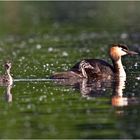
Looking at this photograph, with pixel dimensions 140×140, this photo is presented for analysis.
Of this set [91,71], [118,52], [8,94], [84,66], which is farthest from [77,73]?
[8,94]

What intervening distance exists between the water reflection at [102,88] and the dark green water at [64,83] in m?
0.03

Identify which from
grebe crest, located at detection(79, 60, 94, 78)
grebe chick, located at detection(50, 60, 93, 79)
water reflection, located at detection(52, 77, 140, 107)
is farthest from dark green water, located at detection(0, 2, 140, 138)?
grebe crest, located at detection(79, 60, 94, 78)

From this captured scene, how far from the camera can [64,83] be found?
75.4ft

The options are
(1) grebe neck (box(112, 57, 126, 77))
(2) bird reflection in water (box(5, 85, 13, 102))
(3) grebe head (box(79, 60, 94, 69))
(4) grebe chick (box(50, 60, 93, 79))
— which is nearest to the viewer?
(2) bird reflection in water (box(5, 85, 13, 102))

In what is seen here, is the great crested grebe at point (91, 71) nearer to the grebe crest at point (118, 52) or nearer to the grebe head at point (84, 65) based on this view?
the grebe head at point (84, 65)

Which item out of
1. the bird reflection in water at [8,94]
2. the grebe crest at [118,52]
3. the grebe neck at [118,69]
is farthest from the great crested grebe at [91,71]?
the bird reflection in water at [8,94]

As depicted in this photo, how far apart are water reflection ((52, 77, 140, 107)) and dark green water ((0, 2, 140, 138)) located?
0.03 meters

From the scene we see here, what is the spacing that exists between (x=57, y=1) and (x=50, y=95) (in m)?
44.0

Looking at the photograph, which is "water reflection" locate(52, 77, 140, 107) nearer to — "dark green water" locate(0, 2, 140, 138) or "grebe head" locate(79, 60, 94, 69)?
"dark green water" locate(0, 2, 140, 138)

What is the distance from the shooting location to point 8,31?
41875 millimetres

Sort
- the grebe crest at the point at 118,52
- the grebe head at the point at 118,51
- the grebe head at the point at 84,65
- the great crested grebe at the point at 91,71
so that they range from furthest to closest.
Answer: the grebe head at the point at 118,51 < the grebe crest at the point at 118,52 < the grebe head at the point at 84,65 < the great crested grebe at the point at 91,71

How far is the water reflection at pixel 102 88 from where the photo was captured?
1935 centimetres

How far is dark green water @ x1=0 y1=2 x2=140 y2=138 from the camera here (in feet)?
54.4

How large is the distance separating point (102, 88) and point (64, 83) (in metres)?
1.67
